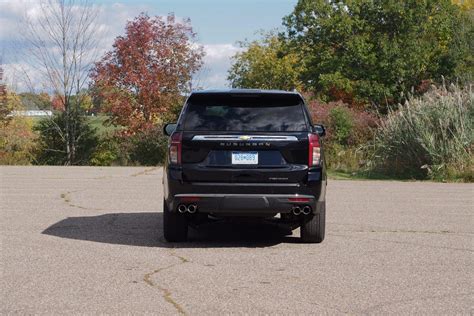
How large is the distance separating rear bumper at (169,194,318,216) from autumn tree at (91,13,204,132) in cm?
2508

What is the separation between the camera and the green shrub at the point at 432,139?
20.8 metres

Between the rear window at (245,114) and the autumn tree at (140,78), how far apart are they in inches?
970

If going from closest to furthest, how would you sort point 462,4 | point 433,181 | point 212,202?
1. point 212,202
2. point 433,181
3. point 462,4

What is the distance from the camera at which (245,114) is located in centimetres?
941

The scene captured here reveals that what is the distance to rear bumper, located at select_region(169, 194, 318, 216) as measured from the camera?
8984 mm

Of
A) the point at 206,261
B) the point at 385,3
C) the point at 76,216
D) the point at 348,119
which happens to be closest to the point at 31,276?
the point at 206,261

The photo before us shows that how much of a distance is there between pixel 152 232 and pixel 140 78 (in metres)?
25.2

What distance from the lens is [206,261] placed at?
839 cm

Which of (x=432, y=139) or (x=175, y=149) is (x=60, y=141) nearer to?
(x=432, y=139)

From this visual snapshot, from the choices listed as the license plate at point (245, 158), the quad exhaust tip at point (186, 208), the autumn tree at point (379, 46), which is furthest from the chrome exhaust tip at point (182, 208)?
the autumn tree at point (379, 46)

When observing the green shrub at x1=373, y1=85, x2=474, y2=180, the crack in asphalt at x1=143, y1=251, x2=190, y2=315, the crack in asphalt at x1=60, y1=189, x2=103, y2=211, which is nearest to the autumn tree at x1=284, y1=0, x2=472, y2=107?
the green shrub at x1=373, y1=85, x2=474, y2=180

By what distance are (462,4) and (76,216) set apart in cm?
5657

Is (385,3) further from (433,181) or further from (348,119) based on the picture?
(433,181)

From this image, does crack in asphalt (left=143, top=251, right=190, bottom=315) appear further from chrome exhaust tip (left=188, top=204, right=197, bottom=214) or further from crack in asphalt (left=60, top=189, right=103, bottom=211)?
crack in asphalt (left=60, top=189, right=103, bottom=211)
